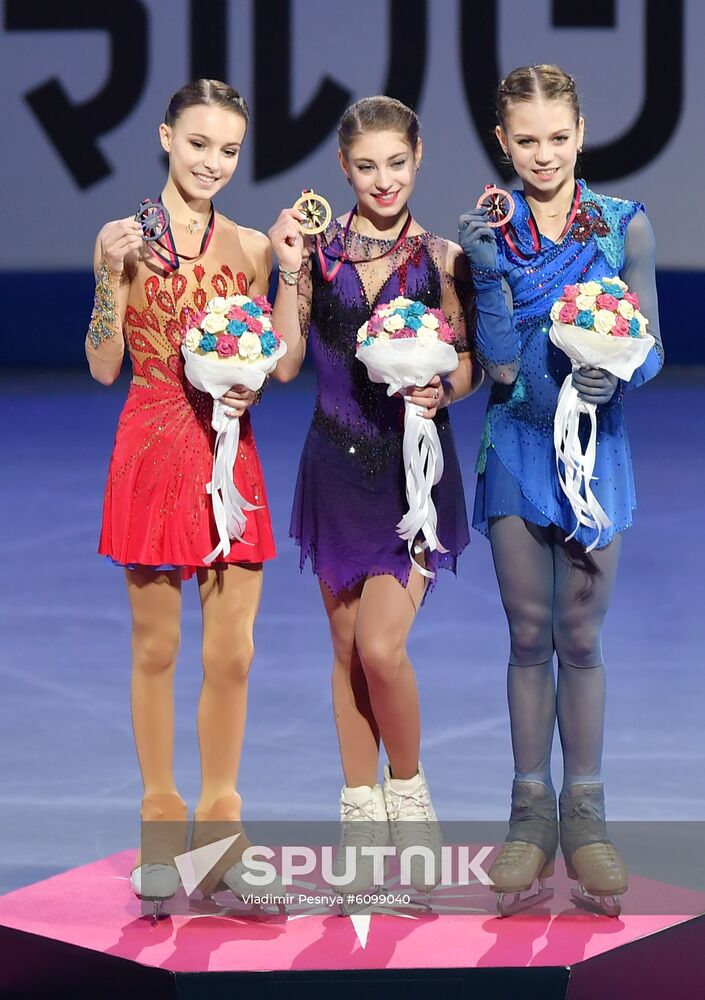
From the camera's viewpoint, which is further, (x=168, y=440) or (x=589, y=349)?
(x=168, y=440)

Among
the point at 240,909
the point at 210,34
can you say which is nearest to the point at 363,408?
the point at 240,909

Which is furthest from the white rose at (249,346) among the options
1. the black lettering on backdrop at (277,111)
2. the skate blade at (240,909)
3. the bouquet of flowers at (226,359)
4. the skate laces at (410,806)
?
the black lettering on backdrop at (277,111)

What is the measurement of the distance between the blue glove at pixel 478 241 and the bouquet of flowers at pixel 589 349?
0.18 m

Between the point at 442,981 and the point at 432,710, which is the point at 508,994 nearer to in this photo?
the point at 442,981

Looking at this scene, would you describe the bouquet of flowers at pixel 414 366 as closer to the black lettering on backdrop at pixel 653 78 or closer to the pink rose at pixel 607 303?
the pink rose at pixel 607 303

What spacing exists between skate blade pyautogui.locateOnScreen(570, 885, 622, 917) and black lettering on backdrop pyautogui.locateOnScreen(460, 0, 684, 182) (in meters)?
8.93

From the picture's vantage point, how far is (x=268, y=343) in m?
3.66

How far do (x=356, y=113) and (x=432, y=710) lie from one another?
2593 millimetres

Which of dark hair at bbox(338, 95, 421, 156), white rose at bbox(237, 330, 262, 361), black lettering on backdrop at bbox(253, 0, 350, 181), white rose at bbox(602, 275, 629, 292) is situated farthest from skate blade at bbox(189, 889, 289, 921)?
black lettering on backdrop at bbox(253, 0, 350, 181)

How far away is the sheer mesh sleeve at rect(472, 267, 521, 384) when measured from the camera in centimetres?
365

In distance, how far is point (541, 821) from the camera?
385cm

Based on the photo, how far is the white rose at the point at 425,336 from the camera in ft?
11.9

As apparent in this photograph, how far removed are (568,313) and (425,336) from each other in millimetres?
310

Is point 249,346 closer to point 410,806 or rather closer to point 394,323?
point 394,323
